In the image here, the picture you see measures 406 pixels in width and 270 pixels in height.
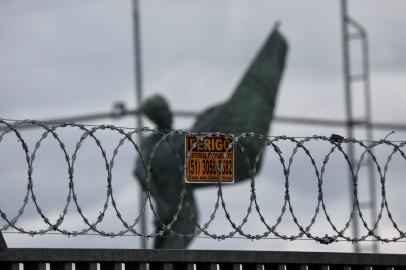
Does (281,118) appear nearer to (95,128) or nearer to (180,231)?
(180,231)

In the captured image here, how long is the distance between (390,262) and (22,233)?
23.1 feet

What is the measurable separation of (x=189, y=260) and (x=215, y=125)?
13374 millimetres

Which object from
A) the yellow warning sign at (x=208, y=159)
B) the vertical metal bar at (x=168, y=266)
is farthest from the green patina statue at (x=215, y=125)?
the vertical metal bar at (x=168, y=266)

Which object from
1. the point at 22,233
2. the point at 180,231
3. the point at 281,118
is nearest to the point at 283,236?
the point at 22,233

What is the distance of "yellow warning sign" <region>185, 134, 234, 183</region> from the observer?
80.1 ft

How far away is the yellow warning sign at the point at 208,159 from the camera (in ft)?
80.1

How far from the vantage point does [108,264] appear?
76.2 ft

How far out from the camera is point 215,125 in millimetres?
37156

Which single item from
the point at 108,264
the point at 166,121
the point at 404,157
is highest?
the point at 166,121

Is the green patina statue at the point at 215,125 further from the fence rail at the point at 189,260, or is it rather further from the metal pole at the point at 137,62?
the fence rail at the point at 189,260

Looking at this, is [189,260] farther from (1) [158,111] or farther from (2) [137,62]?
(2) [137,62]

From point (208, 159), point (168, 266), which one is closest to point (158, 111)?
point (208, 159)

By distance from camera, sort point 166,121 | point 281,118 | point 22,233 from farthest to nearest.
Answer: point 281,118
point 166,121
point 22,233

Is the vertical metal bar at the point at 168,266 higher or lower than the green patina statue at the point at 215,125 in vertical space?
lower
